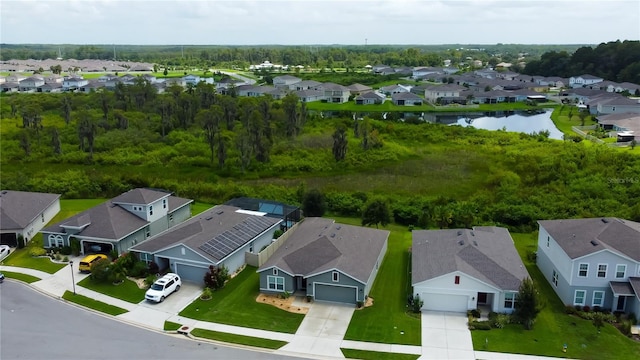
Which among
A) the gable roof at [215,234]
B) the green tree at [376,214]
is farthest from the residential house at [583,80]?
the gable roof at [215,234]

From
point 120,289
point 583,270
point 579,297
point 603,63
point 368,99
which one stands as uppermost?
point 603,63

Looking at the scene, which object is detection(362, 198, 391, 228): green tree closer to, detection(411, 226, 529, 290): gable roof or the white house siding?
detection(411, 226, 529, 290): gable roof

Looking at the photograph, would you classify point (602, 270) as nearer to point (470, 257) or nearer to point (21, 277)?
point (470, 257)

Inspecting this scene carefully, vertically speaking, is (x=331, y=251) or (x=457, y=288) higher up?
(x=331, y=251)

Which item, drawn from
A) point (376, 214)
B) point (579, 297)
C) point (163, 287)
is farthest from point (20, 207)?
point (579, 297)

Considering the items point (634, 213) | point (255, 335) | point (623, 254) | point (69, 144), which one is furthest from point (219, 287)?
point (69, 144)

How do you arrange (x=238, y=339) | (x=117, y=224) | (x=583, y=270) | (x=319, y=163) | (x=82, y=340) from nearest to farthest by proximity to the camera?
(x=82, y=340), (x=238, y=339), (x=583, y=270), (x=117, y=224), (x=319, y=163)

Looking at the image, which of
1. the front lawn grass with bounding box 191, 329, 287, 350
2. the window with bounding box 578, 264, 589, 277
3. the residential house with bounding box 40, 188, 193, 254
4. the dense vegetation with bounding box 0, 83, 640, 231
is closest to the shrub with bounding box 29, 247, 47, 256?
the residential house with bounding box 40, 188, 193, 254
